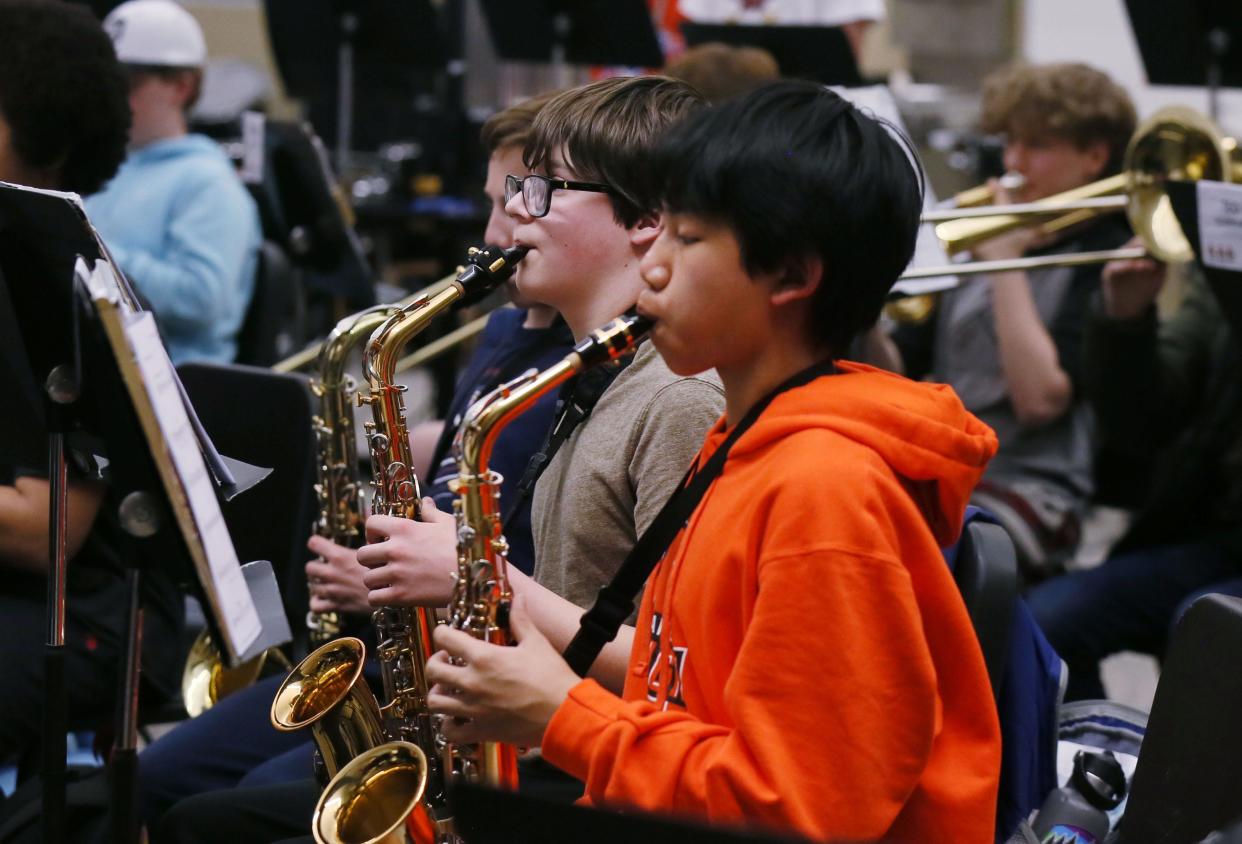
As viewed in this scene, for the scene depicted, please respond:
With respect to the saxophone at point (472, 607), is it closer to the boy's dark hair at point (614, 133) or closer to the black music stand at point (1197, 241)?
the boy's dark hair at point (614, 133)

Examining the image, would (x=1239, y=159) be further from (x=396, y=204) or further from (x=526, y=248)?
(x=396, y=204)

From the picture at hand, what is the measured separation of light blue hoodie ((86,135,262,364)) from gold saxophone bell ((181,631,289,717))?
1186 mm

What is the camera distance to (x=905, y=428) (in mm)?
1306

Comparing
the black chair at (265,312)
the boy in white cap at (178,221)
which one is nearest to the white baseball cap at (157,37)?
the boy in white cap at (178,221)

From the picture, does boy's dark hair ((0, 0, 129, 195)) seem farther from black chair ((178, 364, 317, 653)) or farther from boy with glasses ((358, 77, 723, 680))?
boy with glasses ((358, 77, 723, 680))

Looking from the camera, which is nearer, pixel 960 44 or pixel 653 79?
pixel 653 79

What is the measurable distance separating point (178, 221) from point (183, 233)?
0.05 m

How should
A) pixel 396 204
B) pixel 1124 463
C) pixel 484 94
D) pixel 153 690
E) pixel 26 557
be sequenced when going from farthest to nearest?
pixel 484 94, pixel 396 204, pixel 1124 463, pixel 153 690, pixel 26 557

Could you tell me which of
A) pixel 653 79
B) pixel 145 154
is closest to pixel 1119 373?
pixel 653 79

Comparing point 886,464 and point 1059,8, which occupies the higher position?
point 886,464

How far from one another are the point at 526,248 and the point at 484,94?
19.2 ft

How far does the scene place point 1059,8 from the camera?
810cm

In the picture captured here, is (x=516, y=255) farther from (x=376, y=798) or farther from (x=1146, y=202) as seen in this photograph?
(x=1146, y=202)

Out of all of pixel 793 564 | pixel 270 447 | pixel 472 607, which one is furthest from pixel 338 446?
pixel 793 564
